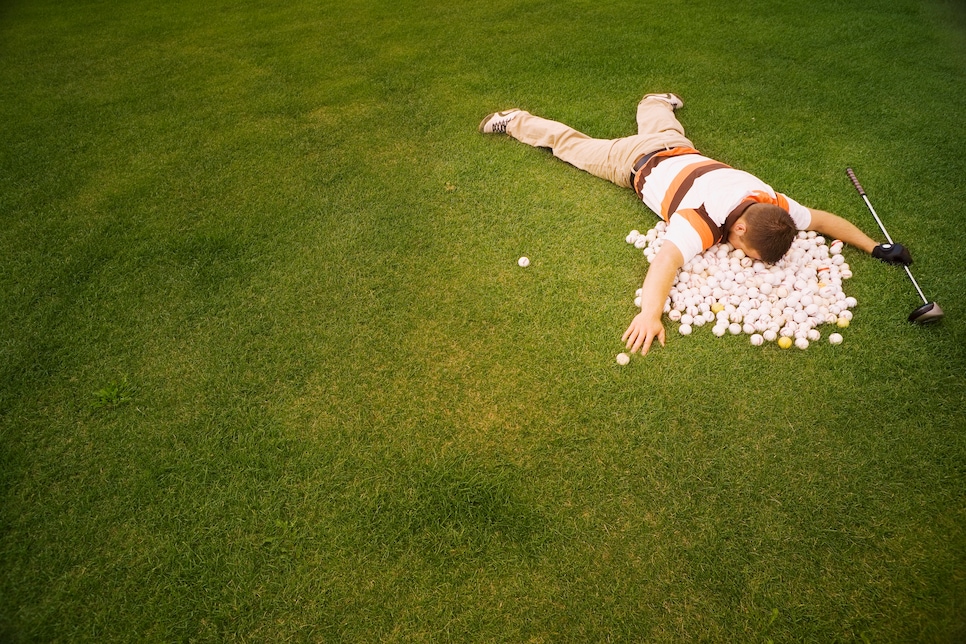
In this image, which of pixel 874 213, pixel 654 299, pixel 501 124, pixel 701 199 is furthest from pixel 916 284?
pixel 501 124

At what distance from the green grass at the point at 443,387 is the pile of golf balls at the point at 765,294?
114 millimetres

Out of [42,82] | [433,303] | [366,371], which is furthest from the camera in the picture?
[42,82]

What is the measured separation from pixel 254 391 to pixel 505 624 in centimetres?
149

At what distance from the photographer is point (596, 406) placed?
224 centimetres

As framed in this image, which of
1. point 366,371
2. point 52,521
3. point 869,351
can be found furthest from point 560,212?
point 52,521

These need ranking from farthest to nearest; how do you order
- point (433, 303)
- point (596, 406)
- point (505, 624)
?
point (433, 303) → point (596, 406) → point (505, 624)

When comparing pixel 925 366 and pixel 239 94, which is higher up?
pixel 239 94

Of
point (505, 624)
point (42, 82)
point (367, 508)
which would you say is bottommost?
point (505, 624)

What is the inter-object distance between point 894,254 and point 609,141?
1.72 meters

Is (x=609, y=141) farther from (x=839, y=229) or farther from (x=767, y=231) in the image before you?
(x=839, y=229)

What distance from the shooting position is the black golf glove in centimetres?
263

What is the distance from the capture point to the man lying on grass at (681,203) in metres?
2.50

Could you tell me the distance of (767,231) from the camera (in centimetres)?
246

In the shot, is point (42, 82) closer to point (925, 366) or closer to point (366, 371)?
point (366, 371)
